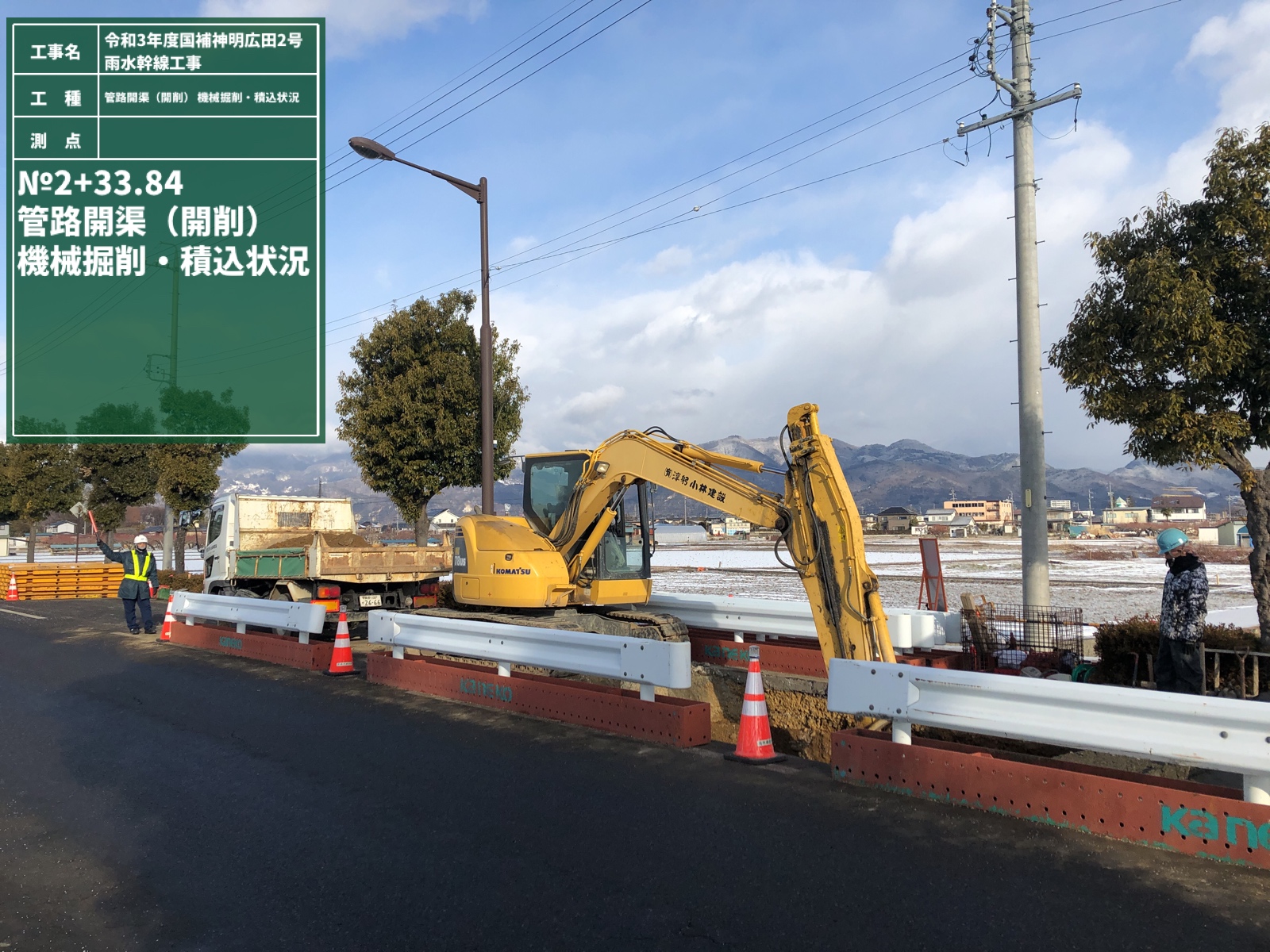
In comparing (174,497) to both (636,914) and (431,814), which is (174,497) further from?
(636,914)

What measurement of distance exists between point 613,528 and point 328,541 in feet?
23.5

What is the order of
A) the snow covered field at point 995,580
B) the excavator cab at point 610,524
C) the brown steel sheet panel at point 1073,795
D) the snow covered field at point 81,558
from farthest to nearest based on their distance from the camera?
the snow covered field at point 81,558
the snow covered field at point 995,580
the excavator cab at point 610,524
the brown steel sheet panel at point 1073,795

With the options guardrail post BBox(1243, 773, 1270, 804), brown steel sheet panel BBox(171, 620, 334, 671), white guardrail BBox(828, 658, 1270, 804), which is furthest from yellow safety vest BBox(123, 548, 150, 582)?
guardrail post BBox(1243, 773, 1270, 804)

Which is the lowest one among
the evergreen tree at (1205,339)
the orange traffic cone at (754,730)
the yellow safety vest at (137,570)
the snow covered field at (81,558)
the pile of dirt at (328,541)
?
the snow covered field at (81,558)

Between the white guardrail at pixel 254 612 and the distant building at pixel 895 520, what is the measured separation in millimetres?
98218

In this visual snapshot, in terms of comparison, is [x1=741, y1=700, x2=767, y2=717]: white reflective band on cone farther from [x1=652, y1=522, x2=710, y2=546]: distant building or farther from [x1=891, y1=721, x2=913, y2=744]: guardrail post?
[x1=652, y1=522, x2=710, y2=546]: distant building

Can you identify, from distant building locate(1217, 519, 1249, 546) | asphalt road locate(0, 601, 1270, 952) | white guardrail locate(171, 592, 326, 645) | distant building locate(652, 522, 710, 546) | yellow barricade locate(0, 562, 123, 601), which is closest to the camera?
asphalt road locate(0, 601, 1270, 952)

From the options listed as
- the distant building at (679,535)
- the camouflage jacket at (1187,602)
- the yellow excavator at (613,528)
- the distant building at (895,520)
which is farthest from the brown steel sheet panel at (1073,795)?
the distant building at (895,520)

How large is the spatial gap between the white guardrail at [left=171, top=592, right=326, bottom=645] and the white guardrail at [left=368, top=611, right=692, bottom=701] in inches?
70.6

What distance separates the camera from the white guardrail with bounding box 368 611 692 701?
7.89 metres

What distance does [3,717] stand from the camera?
31.2ft

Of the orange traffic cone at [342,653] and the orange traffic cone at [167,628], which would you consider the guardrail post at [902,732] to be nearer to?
the orange traffic cone at [342,653]

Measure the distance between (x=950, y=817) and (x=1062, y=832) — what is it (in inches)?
25.4

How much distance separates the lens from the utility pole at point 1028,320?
11750 mm
